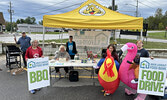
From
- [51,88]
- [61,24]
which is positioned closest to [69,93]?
[51,88]

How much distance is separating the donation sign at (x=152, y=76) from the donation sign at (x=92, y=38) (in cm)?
332

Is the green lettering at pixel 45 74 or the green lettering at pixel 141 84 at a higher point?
the green lettering at pixel 45 74

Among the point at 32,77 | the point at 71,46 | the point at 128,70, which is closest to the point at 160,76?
the point at 128,70

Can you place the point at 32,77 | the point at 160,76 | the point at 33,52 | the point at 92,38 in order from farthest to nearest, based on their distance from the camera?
the point at 92,38
the point at 33,52
the point at 32,77
the point at 160,76

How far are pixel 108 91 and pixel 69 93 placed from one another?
110 centimetres

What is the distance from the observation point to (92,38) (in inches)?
246

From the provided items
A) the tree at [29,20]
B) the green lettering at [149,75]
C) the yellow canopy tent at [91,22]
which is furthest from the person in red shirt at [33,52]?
the tree at [29,20]

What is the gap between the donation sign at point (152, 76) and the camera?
2.88m

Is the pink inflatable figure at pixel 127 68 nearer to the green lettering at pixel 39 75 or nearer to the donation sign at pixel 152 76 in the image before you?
the donation sign at pixel 152 76

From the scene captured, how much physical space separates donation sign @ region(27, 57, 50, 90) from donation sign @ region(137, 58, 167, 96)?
8.00ft

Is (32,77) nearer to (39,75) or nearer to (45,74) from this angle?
(39,75)

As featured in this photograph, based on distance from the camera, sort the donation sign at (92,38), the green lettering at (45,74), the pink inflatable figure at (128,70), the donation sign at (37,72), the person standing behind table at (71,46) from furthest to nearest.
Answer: the donation sign at (92,38)
the person standing behind table at (71,46)
the green lettering at (45,74)
the donation sign at (37,72)
the pink inflatable figure at (128,70)

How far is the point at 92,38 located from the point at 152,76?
146 inches

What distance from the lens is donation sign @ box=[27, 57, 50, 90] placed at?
3240 mm
